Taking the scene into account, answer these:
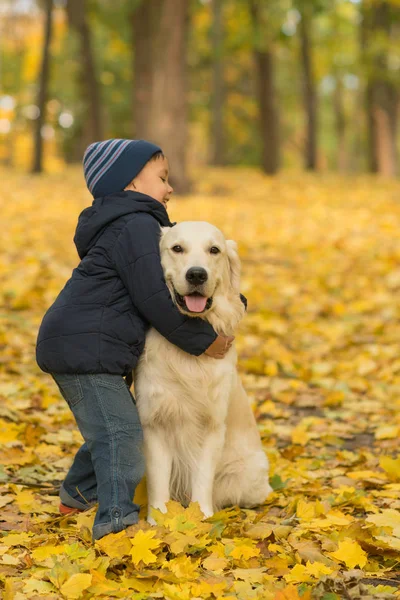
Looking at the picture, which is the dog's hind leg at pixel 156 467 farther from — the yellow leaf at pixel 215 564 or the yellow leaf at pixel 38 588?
the yellow leaf at pixel 38 588

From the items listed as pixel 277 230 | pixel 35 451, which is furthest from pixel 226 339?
pixel 277 230

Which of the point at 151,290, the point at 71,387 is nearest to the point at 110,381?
the point at 71,387

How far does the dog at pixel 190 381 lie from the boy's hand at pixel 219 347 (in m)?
0.03

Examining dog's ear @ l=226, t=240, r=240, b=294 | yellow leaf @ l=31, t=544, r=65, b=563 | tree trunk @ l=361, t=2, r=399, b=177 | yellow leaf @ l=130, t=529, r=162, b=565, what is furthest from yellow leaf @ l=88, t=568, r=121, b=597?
tree trunk @ l=361, t=2, r=399, b=177

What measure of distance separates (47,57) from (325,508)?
2052cm

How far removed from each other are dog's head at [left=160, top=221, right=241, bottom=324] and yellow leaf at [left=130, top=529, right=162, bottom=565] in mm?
867

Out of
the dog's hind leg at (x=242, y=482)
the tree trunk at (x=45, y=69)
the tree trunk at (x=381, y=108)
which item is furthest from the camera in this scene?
the tree trunk at (x=381, y=108)

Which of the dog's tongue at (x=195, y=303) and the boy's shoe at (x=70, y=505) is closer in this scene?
the dog's tongue at (x=195, y=303)

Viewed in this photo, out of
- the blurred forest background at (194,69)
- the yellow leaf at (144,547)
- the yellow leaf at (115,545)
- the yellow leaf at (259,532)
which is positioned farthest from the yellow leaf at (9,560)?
the blurred forest background at (194,69)

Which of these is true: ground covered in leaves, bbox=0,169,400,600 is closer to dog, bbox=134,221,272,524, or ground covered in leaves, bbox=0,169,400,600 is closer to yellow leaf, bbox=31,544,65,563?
yellow leaf, bbox=31,544,65,563

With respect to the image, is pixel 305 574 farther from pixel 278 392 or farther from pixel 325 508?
pixel 278 392

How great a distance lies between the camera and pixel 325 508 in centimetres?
346

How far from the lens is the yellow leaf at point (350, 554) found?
289 centimetres

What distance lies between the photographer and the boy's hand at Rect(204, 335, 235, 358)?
10.7ft
